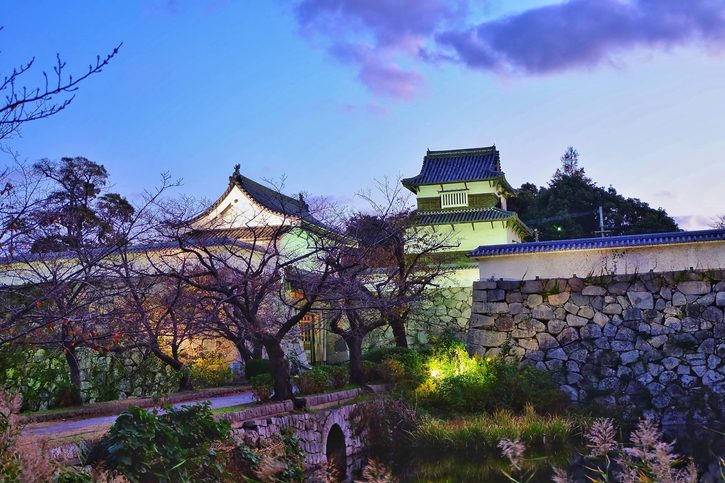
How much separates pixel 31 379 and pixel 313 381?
5.43 metres

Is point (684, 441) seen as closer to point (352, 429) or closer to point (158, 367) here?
point (352, 429)

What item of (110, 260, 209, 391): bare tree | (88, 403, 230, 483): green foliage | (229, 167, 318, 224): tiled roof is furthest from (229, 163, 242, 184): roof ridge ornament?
(88, 403, 230, 483): green foliage

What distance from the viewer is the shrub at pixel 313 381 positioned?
15648 mm

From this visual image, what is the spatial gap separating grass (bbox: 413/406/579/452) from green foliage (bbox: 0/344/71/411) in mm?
6627

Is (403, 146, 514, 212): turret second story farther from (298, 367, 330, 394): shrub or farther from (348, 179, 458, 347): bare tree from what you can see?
(298, 367, 330, 394): shrub

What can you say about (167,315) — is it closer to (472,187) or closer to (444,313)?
(444,313)

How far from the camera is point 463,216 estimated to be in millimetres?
32562

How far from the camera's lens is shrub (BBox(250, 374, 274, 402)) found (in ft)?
45.4

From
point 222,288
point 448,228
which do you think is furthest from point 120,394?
point 448,228

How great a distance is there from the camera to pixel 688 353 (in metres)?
19.3

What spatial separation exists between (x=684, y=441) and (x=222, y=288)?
9.40 metres

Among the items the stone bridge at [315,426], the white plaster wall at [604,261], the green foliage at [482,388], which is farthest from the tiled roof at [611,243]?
the stone bridge at [315,426]

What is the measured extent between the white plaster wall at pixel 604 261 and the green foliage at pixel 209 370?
703 centimetres

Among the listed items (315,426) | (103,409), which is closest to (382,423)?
(315,426)
